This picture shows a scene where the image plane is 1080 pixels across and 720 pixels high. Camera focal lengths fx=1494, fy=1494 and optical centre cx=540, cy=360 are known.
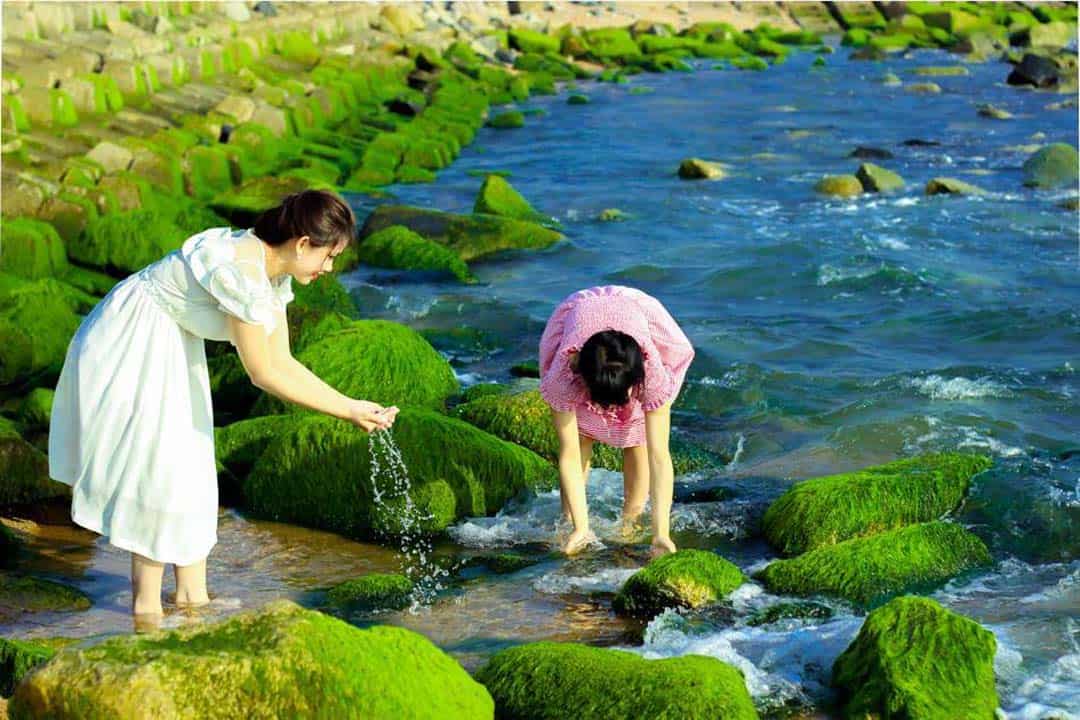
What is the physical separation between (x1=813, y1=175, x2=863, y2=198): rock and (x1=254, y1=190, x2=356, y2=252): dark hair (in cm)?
1326

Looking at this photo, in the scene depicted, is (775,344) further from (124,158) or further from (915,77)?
(915,77)

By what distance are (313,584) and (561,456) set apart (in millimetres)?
1163

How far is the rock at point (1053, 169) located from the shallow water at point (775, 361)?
1.04ft

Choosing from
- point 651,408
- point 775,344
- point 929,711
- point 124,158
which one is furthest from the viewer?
point 124,158

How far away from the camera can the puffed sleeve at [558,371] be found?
19.9ft

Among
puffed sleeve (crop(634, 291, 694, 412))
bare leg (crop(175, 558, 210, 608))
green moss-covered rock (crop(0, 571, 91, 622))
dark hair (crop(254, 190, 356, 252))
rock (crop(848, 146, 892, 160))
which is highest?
dark hair (crop(254, 190, 356, 252))

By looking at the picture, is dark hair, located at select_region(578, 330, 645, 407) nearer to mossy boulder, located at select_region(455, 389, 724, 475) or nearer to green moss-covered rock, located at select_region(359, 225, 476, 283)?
mossy boulder, located at select_region(455, 389, 724, 475)

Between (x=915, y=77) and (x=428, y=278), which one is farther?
(x=915, y=77)

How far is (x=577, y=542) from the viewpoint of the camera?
6.54 metres

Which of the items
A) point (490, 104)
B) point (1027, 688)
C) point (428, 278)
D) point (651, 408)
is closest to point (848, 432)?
point (651, 408)

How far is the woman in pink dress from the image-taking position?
19.0ft

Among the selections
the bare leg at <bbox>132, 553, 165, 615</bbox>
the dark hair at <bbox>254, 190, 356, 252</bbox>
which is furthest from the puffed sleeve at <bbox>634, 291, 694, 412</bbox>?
the bare leg at <bbox>132, 553, 165, 615</bbox>

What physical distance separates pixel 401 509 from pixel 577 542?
88cm

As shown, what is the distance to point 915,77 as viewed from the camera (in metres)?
31.6
